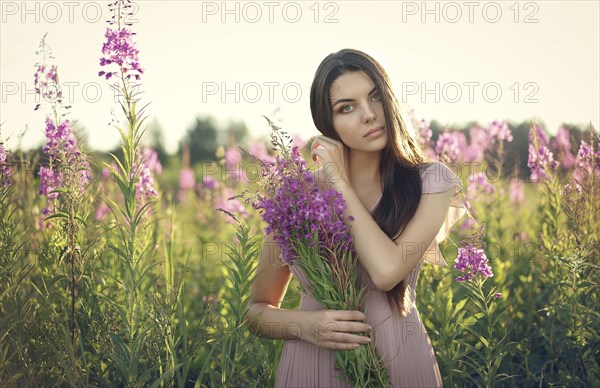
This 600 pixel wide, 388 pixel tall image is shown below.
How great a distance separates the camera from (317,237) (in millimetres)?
2271

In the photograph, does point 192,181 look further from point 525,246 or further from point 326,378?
point 326,378

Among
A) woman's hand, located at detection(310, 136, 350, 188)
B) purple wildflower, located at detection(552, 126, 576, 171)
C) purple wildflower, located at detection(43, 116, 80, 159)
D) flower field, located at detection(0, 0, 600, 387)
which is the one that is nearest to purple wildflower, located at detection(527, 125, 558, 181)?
flower field, located at detection(0, 0, 600, 387)

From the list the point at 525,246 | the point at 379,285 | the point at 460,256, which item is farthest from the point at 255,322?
the point at 525,246

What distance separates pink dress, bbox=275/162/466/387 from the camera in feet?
8.29

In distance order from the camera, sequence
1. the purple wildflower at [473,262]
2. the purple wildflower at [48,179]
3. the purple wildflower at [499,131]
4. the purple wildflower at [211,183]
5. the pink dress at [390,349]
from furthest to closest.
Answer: the purple wildflower at [211,183]
the purple wildflower at [499,131]
the purple wildflower at [48,179]
the purple wildflower at [473,262]
the pink dress at [390,349]

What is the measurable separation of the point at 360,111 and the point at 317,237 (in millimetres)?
639

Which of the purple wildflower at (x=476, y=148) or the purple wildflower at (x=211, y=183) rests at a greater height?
the purple wildflower at (x=476, y=148)

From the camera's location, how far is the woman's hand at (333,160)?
2.57 m

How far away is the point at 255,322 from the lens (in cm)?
283

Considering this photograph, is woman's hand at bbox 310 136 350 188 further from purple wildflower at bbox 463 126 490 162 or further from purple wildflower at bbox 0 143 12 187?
purple wildflower at bbox 463 126 490 162

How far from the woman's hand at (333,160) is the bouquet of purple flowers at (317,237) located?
18cm

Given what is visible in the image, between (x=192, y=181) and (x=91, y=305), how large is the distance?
18.7 ft

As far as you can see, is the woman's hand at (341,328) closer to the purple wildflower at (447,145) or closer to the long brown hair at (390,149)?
the long brown hair at (390,149)

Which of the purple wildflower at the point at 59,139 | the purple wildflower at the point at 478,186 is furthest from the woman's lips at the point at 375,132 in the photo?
the purple wildflower at the point at 478,186
